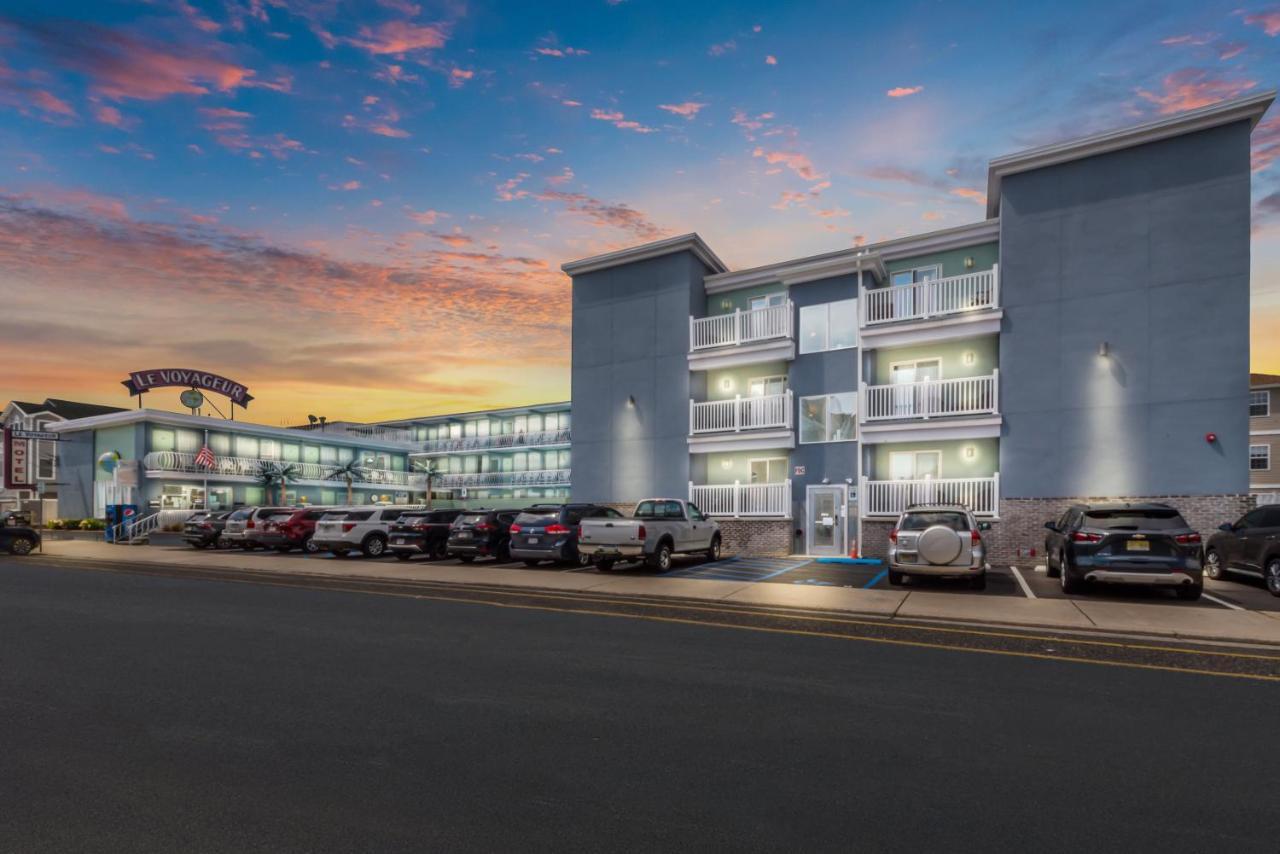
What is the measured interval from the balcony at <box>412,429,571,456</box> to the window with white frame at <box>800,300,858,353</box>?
3426 cm

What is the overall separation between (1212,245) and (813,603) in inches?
619

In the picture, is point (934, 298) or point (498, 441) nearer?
point (934, 298)

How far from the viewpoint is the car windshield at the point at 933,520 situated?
49.2 ft

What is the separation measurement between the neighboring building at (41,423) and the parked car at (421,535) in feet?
133

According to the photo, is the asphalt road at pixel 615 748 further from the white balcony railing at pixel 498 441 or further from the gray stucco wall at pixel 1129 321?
the white balcony railing at pixel 498 441

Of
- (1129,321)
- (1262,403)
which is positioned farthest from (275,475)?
(1262,403)

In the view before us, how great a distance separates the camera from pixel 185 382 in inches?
1959

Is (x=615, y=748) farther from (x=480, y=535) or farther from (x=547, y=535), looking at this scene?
(x=480, y=535)

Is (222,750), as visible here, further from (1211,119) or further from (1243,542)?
(1211,119)

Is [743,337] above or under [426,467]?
above

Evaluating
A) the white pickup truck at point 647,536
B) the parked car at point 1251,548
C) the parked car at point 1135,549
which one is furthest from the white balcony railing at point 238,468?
the parked car at point 1251,548

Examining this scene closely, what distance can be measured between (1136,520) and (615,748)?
40.3 ft

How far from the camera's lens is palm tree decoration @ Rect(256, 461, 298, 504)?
46812mm

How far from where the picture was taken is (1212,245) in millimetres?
18844
